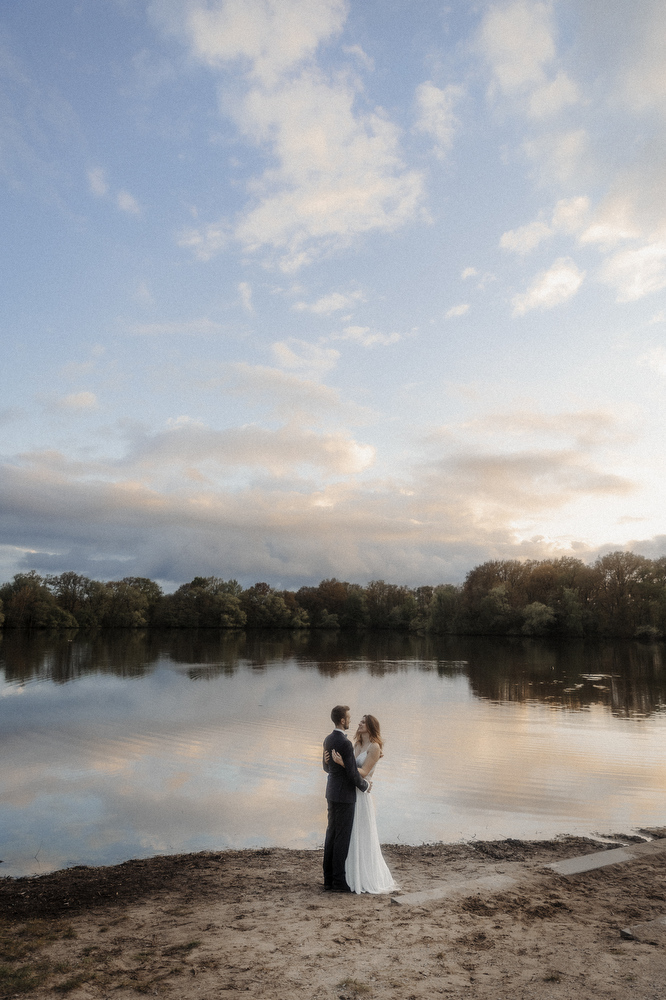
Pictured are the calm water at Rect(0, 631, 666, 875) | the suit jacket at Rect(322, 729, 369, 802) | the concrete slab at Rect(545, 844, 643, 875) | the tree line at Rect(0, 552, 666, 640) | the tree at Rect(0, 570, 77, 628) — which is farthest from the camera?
the tree at Rect(0, 570, 77, 628)

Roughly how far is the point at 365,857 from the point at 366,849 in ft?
0.28

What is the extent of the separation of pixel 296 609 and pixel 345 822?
4743 inches

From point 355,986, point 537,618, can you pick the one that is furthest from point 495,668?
point 537,618

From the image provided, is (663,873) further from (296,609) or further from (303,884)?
(296,609)

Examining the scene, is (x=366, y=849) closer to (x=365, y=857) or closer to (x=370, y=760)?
(x=365, y=857)

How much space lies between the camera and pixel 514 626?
92.4 metres

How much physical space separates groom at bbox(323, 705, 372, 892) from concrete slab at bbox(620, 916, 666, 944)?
279 cm

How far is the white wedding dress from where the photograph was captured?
678cm

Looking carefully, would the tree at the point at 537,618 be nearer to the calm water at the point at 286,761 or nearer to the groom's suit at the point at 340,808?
the calm water at the point at 286,761

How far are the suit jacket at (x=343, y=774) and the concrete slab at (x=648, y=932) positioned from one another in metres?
2.79

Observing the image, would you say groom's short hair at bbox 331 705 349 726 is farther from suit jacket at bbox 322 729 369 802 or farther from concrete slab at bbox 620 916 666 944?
concrete slab at bbox 620 916 666 944

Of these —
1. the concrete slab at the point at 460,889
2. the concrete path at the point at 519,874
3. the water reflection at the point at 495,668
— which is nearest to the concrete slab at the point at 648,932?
the concrete path at the point at 519,874

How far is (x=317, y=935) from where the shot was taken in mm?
5480

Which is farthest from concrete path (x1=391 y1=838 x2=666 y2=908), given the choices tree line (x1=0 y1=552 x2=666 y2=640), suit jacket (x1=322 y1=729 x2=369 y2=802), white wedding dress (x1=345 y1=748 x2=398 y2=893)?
tree line (x1=0 y1=552 x2=666 y2=640)
